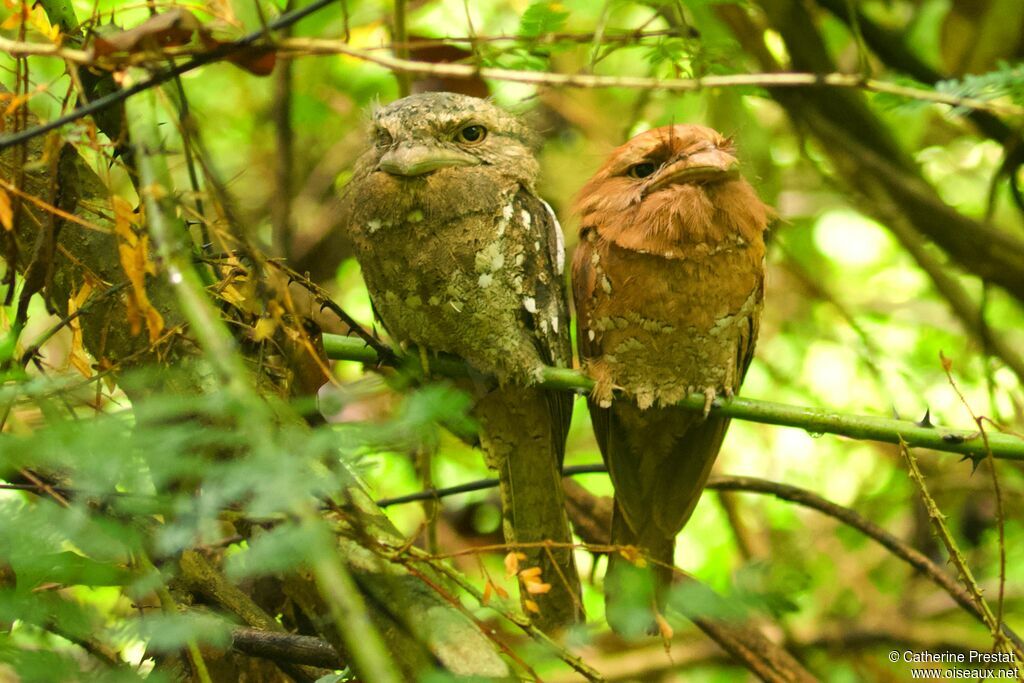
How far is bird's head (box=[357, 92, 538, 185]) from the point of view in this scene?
261cm

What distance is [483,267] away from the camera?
2672 mm

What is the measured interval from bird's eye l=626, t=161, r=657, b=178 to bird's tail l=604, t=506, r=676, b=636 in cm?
104

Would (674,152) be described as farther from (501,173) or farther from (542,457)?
(542,457)

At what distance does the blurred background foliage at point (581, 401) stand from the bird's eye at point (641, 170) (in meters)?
0.17

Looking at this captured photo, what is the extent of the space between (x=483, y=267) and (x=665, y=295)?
0.52 metres

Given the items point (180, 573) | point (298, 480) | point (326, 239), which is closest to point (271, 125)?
point (326, 239)

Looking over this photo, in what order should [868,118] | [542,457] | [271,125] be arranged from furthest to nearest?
[271,125] → [868,118] → [542,457]

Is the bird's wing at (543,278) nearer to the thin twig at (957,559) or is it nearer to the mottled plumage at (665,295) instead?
the mottled plumage at (665,295)

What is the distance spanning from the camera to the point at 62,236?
75.3 inches

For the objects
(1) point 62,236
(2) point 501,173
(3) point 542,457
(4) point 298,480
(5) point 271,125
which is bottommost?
(4) point 298,480

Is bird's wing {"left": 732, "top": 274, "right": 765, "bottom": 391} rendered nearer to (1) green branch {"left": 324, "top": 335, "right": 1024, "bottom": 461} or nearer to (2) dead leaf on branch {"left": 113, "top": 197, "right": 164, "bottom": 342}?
(1) green branch {"left": 324, "top": 335, "right": 1024, "bottom": 461}

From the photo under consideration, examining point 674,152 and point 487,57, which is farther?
point 674,152

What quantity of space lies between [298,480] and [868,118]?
323cm

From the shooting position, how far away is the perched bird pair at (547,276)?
2.62 m
